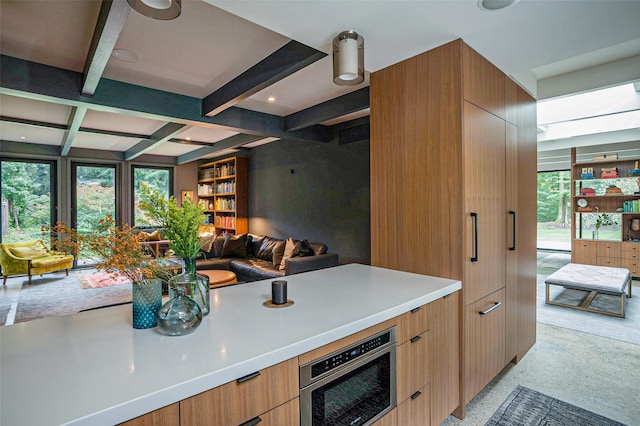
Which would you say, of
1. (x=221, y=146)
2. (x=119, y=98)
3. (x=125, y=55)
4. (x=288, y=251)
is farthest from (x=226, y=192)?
(x=125, y=55)

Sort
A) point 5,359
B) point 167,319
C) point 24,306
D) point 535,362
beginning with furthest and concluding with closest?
point 24,306, point 535,362, point 167,319, point 5,359

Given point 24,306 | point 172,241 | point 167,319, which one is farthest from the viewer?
point 24,306

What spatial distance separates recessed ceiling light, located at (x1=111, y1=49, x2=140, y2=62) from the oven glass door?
9.70 ft

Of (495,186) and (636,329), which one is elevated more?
(495,186)

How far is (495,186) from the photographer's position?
2.33 m

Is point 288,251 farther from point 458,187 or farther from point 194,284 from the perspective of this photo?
point 194,284

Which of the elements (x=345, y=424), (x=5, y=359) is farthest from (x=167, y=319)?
(x=345, y=424)

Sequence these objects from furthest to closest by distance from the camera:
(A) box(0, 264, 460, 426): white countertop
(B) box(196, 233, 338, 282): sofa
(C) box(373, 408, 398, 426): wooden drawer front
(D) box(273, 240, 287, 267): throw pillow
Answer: (D) box(273, 240, 287, 267): throw pillow, (B) box(196, 233, 338, 282): sofa, (C) box(373, 408, 398, 426): wooden drawer front, (A) box(0, 264, 460, 426): white countertop

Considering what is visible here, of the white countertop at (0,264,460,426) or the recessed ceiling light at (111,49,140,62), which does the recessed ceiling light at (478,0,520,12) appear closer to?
the white countertop at (0,264,460,426)

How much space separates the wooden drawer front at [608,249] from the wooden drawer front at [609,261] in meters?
0.06

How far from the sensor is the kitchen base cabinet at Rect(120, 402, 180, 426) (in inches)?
31.1

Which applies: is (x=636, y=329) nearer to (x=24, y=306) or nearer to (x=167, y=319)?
(x=167, y=319)

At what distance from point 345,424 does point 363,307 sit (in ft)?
1.52

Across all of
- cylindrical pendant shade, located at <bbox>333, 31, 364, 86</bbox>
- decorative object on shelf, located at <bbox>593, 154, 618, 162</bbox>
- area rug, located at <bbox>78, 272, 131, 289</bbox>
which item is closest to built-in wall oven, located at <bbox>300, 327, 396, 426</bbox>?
cylindrical pendant shade, located at <bbox>333, 31, 364, 86</bbox>
